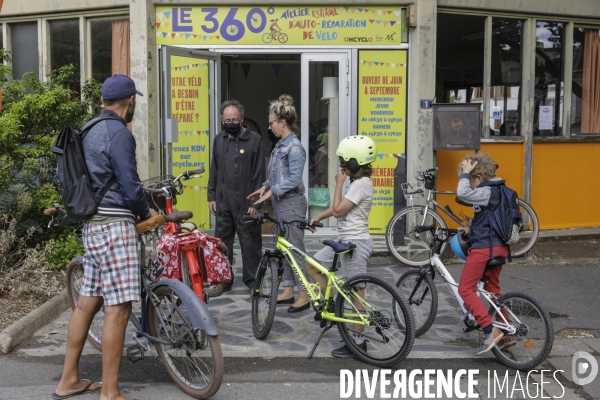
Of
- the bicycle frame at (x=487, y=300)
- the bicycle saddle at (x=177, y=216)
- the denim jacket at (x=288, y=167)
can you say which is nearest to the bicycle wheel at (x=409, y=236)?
the denim jacket at (x=288, y=167)

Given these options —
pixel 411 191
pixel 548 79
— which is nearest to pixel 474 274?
pixel 411 191

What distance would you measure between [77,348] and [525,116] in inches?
298

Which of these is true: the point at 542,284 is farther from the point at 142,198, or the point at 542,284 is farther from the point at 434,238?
the point at 142,198

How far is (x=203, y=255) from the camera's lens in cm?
536

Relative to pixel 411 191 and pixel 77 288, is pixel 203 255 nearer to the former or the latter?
pixel 77 288

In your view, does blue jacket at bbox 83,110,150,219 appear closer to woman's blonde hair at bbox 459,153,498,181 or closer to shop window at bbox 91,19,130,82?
woman's blonde hair at bbox 459,153,498,181

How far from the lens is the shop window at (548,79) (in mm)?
10320

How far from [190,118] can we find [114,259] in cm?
520

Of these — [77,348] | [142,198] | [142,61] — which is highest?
[142,61]

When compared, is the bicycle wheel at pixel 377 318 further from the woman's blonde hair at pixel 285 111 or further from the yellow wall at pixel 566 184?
the yellow wall at pixel 566 184

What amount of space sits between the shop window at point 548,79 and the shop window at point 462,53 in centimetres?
85

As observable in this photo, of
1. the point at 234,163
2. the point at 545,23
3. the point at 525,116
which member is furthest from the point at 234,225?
the point at 545,23

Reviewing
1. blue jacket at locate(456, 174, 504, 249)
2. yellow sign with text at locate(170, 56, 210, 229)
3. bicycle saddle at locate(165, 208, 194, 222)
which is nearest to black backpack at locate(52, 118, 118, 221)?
bicycle saddle at locate(165, 208, 194, 222)

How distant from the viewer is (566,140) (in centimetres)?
1044
